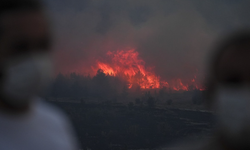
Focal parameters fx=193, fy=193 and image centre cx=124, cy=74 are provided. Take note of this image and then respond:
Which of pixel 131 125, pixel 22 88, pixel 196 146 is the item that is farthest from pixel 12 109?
pixel 196 146

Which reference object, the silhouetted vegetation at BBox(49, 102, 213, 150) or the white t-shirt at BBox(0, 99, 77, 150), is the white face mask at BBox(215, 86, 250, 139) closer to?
the silhouetted vegetation at BBox(49, 102, 213, 150)

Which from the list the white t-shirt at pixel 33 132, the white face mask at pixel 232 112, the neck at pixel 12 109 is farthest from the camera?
the white face mask at pixel 232 112

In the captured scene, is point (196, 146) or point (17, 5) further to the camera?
point (196, 146)

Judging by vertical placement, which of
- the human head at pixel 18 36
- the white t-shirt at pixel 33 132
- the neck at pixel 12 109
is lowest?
the white t-shirt at pixel 33 132

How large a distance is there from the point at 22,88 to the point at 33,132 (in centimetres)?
34

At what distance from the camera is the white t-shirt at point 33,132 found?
45.6 inches

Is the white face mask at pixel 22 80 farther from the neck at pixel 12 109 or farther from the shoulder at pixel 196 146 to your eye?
the shoulder at pixel 196 146

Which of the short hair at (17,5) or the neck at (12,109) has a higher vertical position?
the short hair at (17,5)

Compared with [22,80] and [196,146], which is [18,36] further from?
[196,146]

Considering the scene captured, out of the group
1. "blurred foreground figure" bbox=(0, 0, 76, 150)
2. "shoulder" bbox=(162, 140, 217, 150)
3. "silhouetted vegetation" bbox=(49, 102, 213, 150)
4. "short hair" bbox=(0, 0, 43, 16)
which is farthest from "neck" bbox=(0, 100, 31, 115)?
"shoulder" bbox=(162, 140, 217, 150)

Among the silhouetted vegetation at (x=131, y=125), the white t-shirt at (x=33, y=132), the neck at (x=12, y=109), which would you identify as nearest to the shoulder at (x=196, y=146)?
the silhouetted vegetation at (x=131, y=125)

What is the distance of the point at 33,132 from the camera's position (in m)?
1.31

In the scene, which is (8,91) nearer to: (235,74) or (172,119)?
(172,119)

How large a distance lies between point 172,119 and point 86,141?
2837mm
